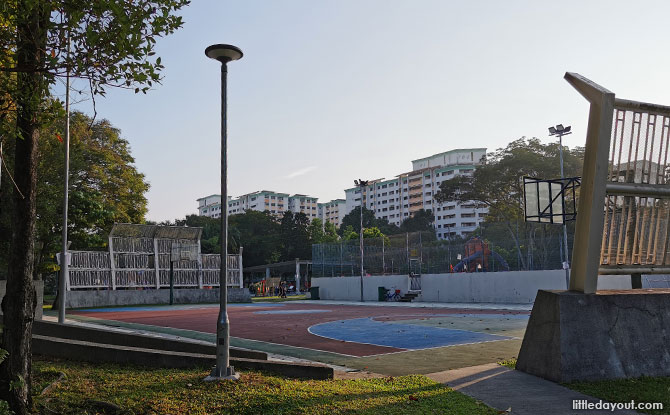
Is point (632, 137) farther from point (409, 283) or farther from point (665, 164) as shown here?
point (409, 283)

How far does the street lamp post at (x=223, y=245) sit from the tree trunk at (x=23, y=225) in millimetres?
2470

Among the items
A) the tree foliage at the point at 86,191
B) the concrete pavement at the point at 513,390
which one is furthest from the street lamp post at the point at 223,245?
the tree foliage at the point at 86,191

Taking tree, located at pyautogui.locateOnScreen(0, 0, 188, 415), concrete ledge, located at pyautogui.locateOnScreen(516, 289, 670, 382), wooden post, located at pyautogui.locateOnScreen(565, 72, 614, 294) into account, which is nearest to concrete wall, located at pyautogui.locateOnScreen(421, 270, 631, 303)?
concrete ledge, located at pyautogui.locateOnScreen(516, 289, 670, 382)

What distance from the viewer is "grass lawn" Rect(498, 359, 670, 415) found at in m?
7.28

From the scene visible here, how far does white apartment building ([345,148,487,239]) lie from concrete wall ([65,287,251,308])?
87232 millimetres

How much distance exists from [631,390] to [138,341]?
29.0 ft

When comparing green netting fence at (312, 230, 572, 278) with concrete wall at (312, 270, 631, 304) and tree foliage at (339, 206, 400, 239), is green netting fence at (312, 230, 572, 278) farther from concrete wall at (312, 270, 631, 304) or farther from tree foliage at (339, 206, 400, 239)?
tree foliage at (339, 206, 400, 239)

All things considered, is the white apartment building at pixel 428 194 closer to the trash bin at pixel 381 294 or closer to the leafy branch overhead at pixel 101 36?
the trash bin at pixel 381 294

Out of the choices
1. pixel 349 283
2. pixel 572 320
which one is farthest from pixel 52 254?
pixel 572 320

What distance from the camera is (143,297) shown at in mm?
40844

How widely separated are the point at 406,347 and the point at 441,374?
172 inches

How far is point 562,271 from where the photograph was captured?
1302 inches

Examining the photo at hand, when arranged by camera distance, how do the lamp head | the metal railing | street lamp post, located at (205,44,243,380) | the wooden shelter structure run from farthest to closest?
1. the wooden shelter structure
2. the metal railing
3. the lamp head
4. street lamp post, located at (205,44,243,380)

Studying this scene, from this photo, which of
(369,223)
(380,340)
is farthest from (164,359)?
(369,223)
